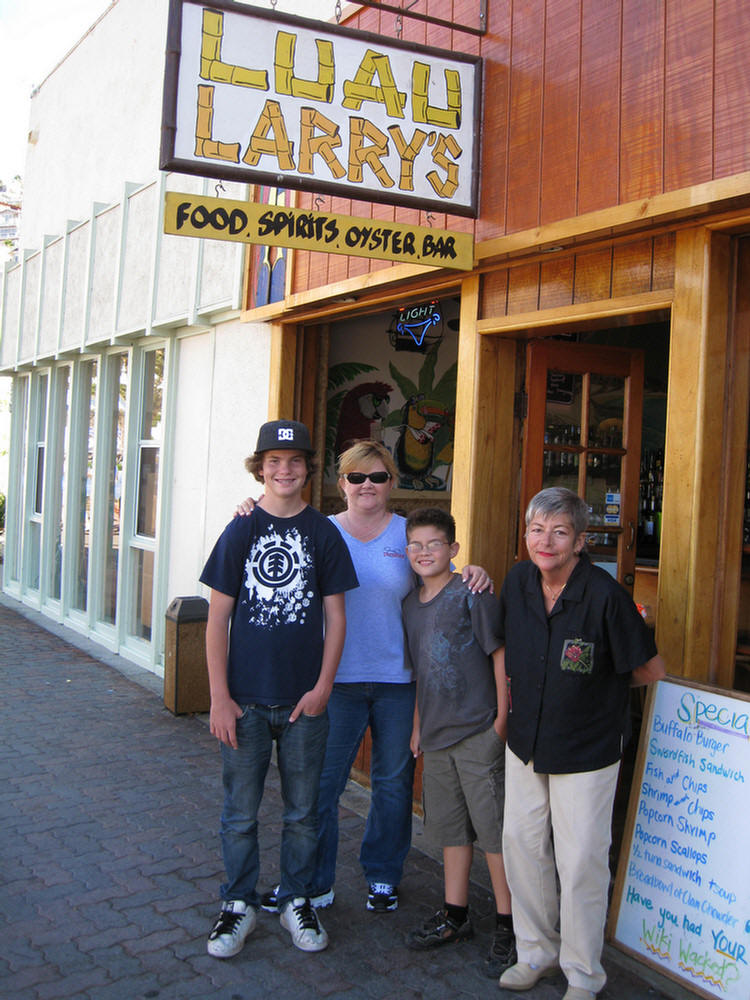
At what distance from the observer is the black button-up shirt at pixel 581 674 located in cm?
317

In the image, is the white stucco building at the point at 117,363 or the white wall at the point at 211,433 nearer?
the white wall at the point at 211,433

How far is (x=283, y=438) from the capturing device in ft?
12.0

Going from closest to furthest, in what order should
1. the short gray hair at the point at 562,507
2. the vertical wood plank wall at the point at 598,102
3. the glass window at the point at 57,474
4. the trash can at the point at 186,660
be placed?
1. the short gray hair at the point at 562,507
2. the vertical wood plank wall at the point at 598,102
3. the trash can at the point at 186,660
4. the glass window at the point at 57,474

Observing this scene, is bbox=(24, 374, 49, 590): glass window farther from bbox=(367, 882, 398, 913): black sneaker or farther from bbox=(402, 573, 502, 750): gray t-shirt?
bbox=(402, 573, 502, 750): gray t-shirt

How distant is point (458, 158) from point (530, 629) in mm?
2583

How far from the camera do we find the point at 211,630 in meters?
3.54

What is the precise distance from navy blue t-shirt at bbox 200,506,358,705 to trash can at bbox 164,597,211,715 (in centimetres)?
355

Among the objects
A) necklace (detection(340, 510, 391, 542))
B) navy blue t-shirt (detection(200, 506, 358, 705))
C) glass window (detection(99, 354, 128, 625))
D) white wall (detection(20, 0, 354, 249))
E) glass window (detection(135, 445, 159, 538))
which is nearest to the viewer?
navy blue t-shirt (detection(200, 506, 358, 705))

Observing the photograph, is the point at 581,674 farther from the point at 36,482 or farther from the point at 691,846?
the point at 36,482

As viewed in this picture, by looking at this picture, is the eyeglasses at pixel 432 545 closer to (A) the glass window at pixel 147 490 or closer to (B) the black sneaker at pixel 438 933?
(B) the black sneaker at pixel 438 933

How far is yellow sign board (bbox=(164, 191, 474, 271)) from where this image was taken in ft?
13.5

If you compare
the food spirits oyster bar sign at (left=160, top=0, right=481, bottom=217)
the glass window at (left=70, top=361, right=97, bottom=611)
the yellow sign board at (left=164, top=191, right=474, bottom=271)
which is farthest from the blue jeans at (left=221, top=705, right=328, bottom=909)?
the glass window at (left=70, top=361, right=97, bottom=611)

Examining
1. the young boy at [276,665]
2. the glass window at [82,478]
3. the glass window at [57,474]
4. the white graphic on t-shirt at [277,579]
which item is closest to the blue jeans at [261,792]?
the young boy at [276,665]

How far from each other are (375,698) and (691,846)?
Answer: 1347 mm
